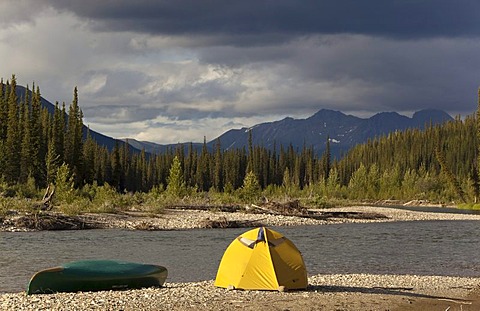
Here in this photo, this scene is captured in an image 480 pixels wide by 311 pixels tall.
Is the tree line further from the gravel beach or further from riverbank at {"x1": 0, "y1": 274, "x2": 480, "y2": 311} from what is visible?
riverbank at {"x1": 0, "y1": 274, "x2": 480, "y2": 311}

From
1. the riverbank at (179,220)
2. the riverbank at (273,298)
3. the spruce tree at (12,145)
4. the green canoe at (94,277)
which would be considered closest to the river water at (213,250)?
the riverbank at (179,220)

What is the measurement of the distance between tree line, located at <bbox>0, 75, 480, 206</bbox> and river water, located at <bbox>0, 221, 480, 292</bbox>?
36.6 meters

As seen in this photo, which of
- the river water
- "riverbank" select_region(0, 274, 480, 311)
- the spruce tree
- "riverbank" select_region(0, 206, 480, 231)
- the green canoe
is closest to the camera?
"riverbank" select_region(0, 274, 480, 311)

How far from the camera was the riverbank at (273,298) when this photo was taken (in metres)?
17.5

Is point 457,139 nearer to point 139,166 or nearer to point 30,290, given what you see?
point 139,166

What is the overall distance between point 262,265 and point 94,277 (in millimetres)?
5868

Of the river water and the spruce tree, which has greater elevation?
the spruce tree

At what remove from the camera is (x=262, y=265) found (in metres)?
21.6

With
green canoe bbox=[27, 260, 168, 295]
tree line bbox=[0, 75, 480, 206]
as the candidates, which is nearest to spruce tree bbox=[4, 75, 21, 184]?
tree line bbox=[0, 75, 480, 206]

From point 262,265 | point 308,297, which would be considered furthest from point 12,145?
point 308,297

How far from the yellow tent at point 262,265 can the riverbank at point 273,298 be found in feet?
1.95

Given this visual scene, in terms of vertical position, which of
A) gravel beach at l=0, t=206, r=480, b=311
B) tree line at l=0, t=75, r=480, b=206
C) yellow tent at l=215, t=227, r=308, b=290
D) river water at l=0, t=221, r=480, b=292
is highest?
tree line at l=0, t=75, r=480, b=206

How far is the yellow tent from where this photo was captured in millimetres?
21328

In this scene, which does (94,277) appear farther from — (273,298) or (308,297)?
(308,297)
